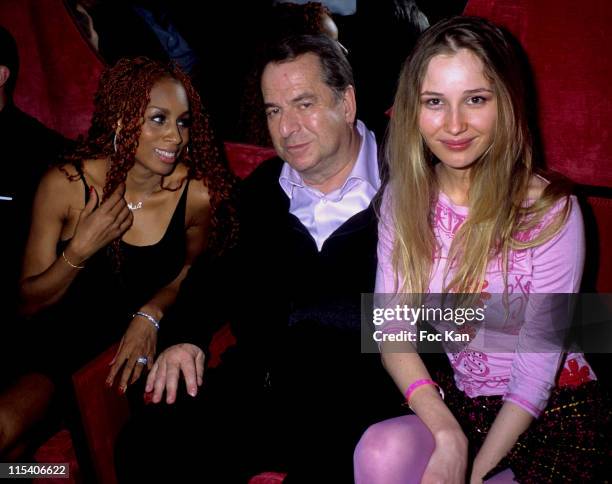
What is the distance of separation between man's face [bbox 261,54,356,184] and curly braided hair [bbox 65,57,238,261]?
1.51ft

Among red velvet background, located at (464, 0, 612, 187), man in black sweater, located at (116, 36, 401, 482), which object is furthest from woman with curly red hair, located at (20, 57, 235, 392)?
red velvet background, located at (464, 0, 612, 187)

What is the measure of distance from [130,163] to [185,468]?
125 centimetres

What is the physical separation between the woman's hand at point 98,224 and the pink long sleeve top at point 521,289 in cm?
113

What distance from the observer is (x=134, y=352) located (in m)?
1.74

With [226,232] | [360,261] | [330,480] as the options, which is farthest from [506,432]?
[226,232]

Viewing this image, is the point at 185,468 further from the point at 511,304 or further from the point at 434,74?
the point at 434,74

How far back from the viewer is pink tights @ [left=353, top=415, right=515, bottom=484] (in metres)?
1.26

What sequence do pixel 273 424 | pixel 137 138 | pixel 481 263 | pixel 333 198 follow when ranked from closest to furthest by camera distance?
pixel 481 263
pixel 273 424
pixel 333 198
pixel 137 138

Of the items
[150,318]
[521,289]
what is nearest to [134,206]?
[150,318]

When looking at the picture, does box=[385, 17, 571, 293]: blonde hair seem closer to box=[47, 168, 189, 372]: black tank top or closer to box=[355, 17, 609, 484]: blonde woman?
box=[355, 17, 609, 484]: blonde woman

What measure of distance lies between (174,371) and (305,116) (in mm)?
999

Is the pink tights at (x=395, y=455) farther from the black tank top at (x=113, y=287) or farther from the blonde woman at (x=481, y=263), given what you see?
the black tank top at (x=113, y=287)

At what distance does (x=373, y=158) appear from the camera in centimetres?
195

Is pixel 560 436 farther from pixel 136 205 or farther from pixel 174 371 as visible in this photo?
pixel 136 205
